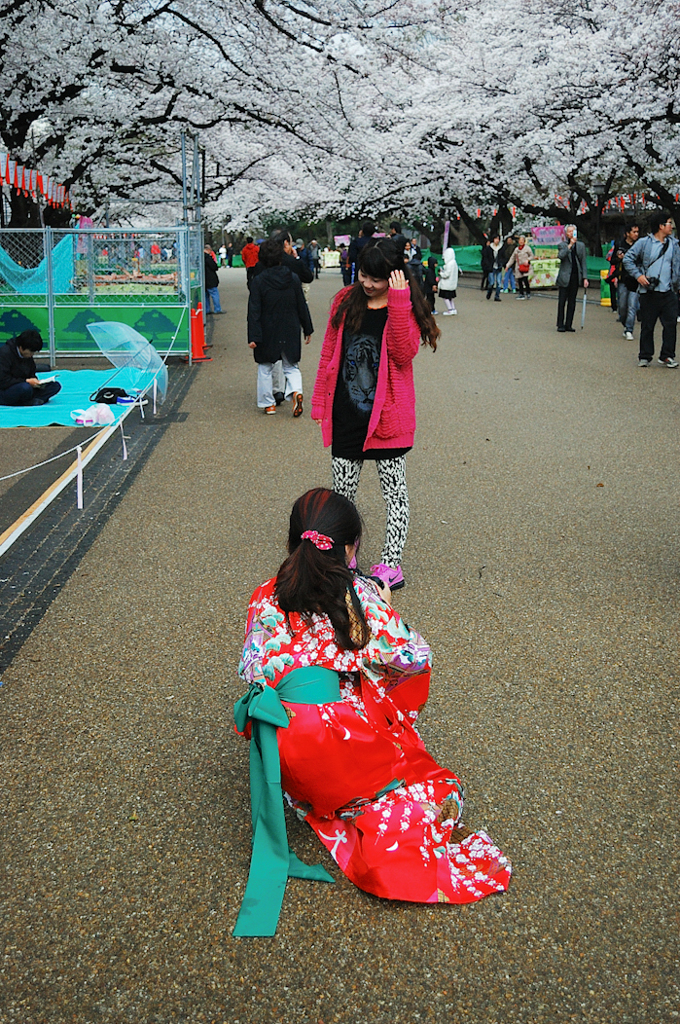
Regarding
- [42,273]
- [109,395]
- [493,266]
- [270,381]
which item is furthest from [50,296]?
[493,266]

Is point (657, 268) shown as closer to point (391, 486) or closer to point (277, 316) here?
point (277, 316)

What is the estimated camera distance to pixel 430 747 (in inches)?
131

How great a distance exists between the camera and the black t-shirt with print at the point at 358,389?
447 cm

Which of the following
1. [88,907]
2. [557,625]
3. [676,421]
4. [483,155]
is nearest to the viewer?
[88,907]

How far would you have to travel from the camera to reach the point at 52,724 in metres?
3.48

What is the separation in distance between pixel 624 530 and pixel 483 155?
27.7m

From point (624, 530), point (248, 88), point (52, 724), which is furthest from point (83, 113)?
point (52, 724)

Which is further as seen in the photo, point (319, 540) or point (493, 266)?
point (493, 266)

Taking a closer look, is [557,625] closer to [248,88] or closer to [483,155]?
[248,88]

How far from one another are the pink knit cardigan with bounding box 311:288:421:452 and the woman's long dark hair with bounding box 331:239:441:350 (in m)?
0.04

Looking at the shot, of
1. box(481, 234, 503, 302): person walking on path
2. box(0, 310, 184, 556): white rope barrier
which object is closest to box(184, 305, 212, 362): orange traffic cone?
box(0, 310, 184, 556): white rope barrier

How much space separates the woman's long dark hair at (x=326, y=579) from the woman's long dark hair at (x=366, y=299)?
5.18 feet

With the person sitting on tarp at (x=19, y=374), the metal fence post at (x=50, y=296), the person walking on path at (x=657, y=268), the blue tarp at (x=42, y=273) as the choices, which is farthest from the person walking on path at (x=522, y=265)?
the person sitting on tarp at (x=19, y=374)

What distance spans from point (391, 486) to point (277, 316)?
469 cm
